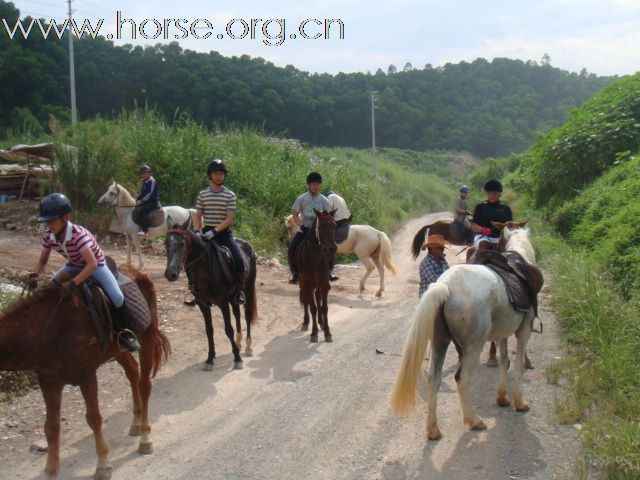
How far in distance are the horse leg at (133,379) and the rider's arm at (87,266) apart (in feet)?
3.23

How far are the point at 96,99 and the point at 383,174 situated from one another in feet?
72.5

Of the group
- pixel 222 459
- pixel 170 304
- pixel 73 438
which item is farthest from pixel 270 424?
pixel 170 304

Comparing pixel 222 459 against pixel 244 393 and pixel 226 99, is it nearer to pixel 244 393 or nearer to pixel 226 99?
pixel 244 393

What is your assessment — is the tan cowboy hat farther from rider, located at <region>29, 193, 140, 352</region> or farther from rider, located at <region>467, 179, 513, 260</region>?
rider, located at <region>29, 193, 140, 352</region>

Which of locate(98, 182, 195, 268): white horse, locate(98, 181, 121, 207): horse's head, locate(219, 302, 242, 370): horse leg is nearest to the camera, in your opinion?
locate(219, 302, 242, 370): horse leg

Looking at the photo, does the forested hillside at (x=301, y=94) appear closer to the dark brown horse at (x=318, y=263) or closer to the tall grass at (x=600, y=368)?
the dark brown horse at (x=318, y=263)

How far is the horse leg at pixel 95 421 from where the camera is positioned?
4.83 metres

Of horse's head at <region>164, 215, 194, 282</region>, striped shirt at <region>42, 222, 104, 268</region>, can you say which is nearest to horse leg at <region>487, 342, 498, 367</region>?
horse's head at <region>164, 215, 194, 282</region>

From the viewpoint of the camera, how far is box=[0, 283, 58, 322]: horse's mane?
4633 mm

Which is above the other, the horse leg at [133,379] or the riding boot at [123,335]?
the riding boot at [123,335]

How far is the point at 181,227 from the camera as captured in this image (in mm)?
7633

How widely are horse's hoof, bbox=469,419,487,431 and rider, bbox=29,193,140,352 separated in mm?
3148

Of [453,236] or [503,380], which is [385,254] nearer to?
[453,236]

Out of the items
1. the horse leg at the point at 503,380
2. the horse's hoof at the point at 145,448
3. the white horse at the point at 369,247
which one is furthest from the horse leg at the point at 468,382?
the white horse at the point at 369,247
